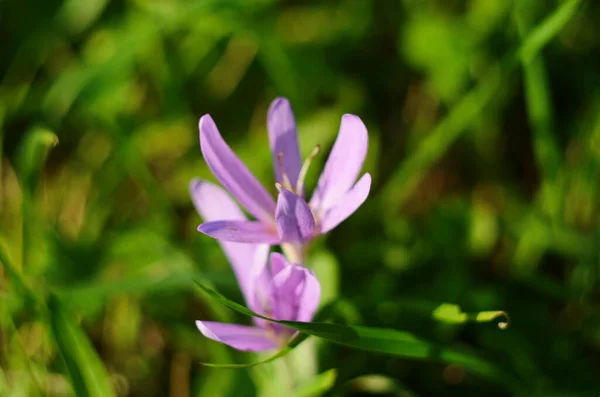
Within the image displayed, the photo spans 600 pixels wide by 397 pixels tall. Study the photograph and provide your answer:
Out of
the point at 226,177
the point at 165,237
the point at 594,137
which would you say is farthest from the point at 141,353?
the point at 594,137

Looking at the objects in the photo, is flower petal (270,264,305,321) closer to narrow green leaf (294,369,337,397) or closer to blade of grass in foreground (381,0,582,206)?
narrow green leaf (294,369,337,397)

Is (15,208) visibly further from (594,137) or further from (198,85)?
(594,137)

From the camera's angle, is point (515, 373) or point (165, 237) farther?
point (165, 237)

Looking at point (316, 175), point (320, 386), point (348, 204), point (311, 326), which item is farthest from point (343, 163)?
point (316, 175)

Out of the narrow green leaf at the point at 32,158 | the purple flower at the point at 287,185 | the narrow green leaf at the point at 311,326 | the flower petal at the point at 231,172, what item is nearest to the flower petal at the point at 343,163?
the purple flower at the point at 287,185

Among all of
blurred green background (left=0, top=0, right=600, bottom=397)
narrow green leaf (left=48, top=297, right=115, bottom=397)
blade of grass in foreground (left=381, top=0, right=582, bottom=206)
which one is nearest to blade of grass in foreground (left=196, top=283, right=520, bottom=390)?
blurred green background (left=0, top=0, right=600, bottom=397)

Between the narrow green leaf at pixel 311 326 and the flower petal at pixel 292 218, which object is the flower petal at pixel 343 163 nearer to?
the flower petal at pixel 292 218
